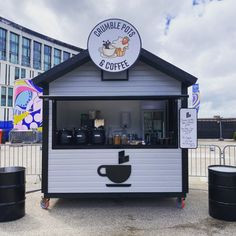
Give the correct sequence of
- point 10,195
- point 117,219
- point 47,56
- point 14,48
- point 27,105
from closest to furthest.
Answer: point 10,195 → point 117,219 → point 27,105 → point 14,48 → point 47,56

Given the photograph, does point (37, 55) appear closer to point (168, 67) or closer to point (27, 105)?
point (27, 105)

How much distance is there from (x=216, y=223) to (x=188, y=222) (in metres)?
0.47

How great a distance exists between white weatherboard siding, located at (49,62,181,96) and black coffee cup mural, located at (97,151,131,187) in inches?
52.6

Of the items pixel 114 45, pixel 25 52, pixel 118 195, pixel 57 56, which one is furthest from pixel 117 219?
pixel 57 56

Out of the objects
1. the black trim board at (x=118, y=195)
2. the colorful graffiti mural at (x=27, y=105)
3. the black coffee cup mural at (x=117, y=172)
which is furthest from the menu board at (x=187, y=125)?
the colorful graffiti mural at (x=27, y=105)

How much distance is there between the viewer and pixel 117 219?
14.9 feet

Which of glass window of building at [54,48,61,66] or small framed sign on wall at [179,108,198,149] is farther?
glass window of building at [54,48,61,66]

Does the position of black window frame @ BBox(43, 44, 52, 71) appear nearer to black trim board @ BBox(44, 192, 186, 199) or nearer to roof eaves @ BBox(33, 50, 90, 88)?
roof eaves @ BBox(33, 50, 90, 88)

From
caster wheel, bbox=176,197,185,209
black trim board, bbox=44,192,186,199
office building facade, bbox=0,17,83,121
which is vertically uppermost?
office building facade, bbox=0,17,83,121

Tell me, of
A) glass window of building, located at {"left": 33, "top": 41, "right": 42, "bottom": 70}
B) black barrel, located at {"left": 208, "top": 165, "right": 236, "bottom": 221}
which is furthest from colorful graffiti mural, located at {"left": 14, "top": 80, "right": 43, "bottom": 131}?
glass window of building, located at {"left": 33, "top": 41, "right": 42, "bottom": 70}

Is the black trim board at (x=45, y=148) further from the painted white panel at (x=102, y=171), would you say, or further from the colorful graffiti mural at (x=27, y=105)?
the colorful graffiti mural at (x=27, y=105)

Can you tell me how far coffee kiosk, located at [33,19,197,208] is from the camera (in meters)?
5.10

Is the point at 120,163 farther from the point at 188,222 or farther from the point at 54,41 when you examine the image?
the point at 54,41

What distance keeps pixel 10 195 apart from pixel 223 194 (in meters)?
3.69
